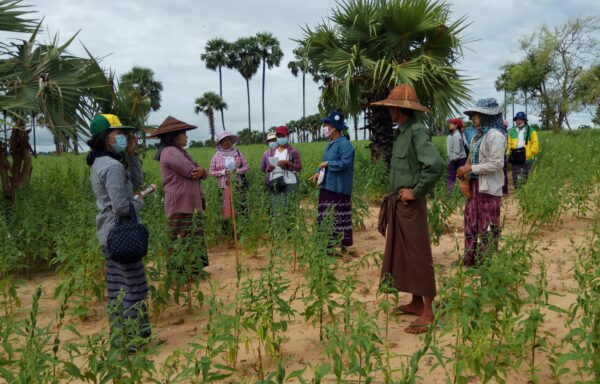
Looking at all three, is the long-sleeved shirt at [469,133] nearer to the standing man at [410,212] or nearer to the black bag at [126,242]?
the standing man at [410,212]

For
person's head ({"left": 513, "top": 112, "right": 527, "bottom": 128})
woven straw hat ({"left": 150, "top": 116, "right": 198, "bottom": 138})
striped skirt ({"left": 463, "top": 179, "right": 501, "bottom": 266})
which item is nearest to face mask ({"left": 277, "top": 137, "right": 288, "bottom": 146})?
woven straw hat ({"left": 150, "top": 116, "right": 198, "bottom": 138})

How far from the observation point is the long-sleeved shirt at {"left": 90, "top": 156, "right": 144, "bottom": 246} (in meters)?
2.70

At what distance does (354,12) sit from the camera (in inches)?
320

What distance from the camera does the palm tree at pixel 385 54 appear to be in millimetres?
7859

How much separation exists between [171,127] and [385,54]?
5557 millimetres

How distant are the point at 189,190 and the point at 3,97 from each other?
2753 millimetres

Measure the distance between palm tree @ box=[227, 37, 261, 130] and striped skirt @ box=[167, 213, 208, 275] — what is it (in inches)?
1749

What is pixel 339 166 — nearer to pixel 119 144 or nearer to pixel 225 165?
pixel 225 165

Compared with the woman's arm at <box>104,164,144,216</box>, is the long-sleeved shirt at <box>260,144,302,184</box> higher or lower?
higher

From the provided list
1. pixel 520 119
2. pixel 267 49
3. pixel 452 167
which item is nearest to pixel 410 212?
pixel 452 167

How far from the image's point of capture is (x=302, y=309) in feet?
11.9

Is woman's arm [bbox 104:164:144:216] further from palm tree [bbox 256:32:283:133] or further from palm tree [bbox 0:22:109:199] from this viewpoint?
palm tree [bbox 256:32:283:133]

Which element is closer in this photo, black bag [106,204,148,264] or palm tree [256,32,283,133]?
black bag [106,204,148,264]

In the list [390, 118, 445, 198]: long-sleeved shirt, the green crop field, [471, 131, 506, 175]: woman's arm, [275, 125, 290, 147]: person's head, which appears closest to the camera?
the green crop field
